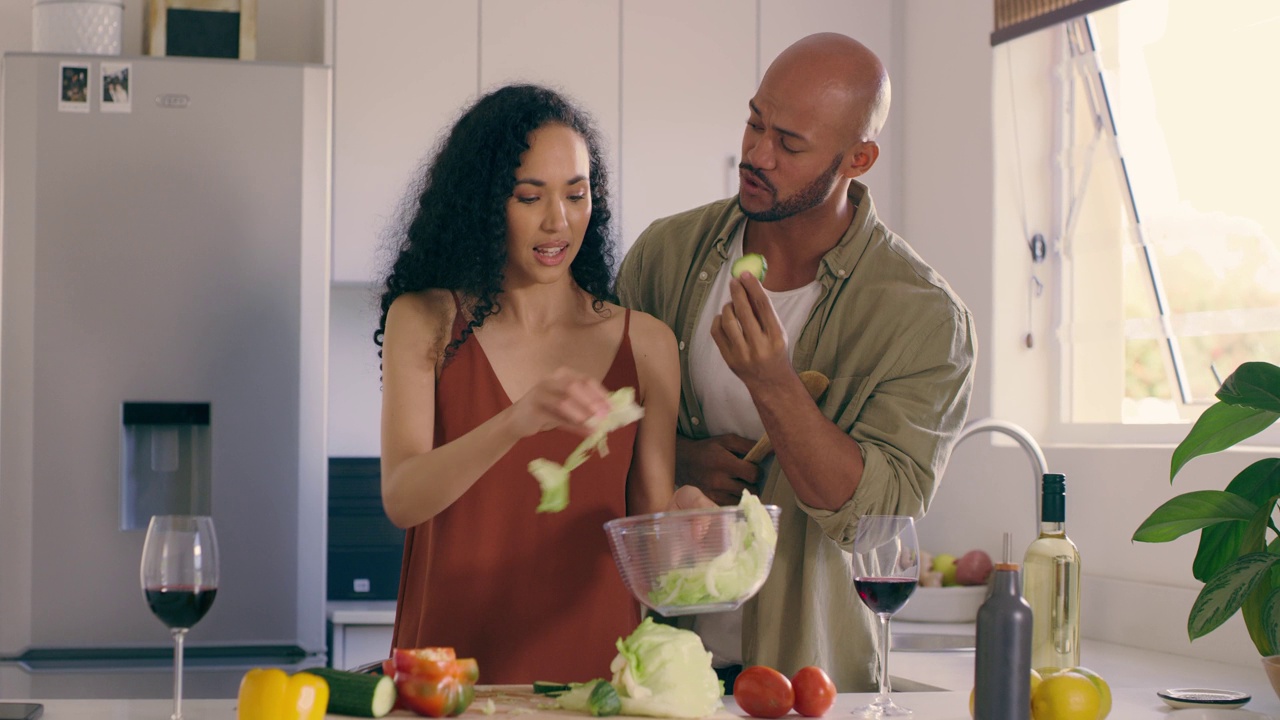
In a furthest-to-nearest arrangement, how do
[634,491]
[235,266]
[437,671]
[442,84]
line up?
[442,84]
[235,266]
[634,491]
[437,671]

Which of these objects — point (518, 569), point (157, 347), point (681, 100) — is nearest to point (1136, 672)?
point (518, 569)

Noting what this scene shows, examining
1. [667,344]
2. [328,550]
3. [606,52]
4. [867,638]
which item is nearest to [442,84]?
[606,52]

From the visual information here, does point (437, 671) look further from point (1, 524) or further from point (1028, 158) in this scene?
point (1028, 158)

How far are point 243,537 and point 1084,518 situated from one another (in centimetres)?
182

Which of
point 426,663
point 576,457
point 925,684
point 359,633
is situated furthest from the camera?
point 359,633

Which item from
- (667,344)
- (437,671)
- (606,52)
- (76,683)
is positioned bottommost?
(76,683)

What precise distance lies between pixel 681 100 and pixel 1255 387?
206 centimetres

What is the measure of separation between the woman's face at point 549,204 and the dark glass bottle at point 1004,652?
727mm

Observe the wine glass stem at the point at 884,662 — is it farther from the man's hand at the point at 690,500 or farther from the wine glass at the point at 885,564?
the man's hand at the point at 690,500

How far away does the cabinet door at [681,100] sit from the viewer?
3512mm

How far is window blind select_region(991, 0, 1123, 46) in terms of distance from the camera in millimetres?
2754

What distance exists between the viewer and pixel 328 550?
3.24m

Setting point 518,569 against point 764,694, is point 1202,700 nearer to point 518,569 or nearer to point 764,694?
point 764,694

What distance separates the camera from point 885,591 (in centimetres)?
144
